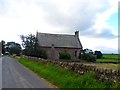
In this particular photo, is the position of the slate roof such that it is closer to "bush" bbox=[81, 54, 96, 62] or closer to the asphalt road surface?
"bush" bbox=[81, 54, 96, 62]

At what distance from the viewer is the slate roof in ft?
260

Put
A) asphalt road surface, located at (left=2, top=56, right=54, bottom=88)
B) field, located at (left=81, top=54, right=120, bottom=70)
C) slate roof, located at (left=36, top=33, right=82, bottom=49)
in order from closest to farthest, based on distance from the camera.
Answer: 1. field, located at (left=81, top=54, right=120, bottom=70)
2. asphalt road surface, located at (left=2, top=56, right=54, bottom=88)
3. slate roof, located at (left=36, top=33, right=82, bottom=49)

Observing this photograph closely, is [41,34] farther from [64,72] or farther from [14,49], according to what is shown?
[64,72]

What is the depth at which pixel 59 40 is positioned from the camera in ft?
273

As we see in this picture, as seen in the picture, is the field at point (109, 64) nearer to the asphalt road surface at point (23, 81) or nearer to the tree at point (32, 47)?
the asphalt road surface at point (23, 81)

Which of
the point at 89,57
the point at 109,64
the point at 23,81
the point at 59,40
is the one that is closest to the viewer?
the point at 23,81

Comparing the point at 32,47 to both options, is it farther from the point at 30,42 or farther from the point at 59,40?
the point at 59,40

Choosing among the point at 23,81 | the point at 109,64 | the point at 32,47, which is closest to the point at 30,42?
the point at 32,47

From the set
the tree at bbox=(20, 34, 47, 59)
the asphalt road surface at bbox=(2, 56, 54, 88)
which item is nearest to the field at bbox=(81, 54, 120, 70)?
the asphalt road surface at bbox=(2, 56, 54, 88)

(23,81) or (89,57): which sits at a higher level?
(89,57)

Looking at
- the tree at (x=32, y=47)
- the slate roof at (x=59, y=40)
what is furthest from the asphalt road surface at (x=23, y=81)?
the slate roof at (x=59, y=40)

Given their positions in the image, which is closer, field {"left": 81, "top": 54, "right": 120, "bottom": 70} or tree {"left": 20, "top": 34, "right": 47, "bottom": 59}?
field {"left": 81, "top": 54, "right": 120, "bottom": 70}

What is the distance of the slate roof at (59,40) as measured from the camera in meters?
79.4

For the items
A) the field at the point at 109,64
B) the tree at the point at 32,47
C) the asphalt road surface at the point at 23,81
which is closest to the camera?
the field at the point at 109,64
